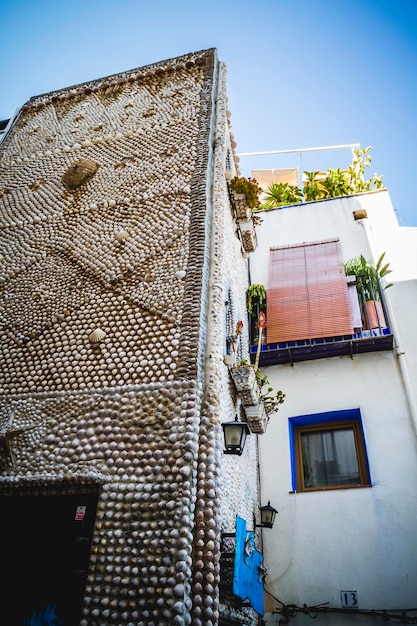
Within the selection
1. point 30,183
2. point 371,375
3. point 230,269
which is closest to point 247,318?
point 230,269

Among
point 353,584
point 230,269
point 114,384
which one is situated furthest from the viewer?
point 230,269

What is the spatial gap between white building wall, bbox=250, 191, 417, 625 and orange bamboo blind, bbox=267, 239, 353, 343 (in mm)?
632

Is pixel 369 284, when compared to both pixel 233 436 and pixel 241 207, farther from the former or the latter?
pixel 233 436

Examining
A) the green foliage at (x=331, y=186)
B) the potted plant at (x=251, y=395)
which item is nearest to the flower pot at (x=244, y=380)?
the potted plant at (x=251, y=395)

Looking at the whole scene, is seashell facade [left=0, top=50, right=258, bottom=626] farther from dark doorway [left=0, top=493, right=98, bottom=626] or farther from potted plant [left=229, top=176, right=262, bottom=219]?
dark doorway [left=0, top=493, right=98, bottom=626]

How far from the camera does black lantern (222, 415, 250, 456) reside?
4.37m

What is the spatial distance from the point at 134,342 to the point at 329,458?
375 centimetres

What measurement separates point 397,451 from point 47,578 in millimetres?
4738

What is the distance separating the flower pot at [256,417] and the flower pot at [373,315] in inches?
109

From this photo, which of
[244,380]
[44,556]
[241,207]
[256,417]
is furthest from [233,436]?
[241,207]

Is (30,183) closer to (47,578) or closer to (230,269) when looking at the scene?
(230,269)

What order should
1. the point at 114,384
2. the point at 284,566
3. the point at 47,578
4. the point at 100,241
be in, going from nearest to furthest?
the point at 47,578 → the point at 114,384 → the point at 284,566 → the point at 100,241

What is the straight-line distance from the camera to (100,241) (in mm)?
6434

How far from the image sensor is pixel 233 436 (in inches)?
173
